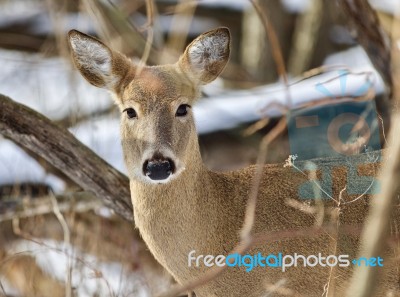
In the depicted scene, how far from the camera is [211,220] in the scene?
4312 mm

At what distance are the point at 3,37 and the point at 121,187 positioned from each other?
588 cm

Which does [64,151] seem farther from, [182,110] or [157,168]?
[157,168]

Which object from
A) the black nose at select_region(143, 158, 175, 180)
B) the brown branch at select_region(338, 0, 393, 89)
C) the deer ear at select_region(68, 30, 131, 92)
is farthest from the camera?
the brown branch at select_region(338, 0, 393, 89)

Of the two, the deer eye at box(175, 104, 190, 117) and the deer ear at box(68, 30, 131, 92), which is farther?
the deer ear at box(68, 30, 131, 92)

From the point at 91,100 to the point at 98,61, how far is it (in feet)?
11.6

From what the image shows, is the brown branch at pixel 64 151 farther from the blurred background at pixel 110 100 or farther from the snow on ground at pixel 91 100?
the snow on ground at pixel 91 100

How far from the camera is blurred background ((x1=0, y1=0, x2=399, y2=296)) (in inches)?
232

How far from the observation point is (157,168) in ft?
13.1

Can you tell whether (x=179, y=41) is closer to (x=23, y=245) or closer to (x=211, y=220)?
(x=23, y=245)

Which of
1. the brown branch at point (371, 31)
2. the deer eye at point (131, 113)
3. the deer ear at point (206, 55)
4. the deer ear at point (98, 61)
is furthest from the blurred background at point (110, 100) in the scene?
the deer eye at point (131, 113)

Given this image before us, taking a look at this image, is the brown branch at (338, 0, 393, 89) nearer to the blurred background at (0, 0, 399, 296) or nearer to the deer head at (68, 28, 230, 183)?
the blurred background at (0, 0, 399, 296)

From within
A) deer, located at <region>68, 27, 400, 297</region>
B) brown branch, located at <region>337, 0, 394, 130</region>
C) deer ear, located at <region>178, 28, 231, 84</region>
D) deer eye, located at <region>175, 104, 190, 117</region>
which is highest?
brown branch, located at <region>337, 0, 394, 130</region>

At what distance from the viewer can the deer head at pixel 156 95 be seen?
13.4ft

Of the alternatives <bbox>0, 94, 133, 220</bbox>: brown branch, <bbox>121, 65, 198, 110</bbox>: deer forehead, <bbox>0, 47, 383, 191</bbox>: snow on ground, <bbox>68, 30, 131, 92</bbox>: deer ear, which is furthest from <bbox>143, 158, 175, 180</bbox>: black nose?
<bbox>0, 47, 383, 191</bbox>: snow on ground
